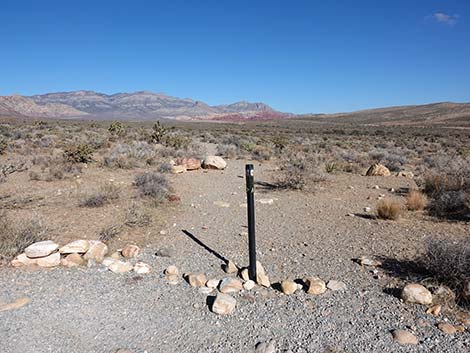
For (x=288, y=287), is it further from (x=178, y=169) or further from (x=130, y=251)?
(x=178, y=169)

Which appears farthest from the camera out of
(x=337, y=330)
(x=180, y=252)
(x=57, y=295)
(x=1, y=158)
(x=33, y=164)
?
(x=1, y=158)

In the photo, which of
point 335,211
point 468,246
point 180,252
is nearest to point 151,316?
point 180,252

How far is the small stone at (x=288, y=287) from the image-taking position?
425 centimetres

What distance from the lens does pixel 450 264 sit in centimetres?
415

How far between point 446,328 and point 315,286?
4.41 feet

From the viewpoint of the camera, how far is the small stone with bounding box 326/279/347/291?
4324mm

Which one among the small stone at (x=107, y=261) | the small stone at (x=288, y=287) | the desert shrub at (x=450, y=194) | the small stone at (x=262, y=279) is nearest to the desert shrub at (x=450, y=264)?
the small stone at (x=288, y=287)

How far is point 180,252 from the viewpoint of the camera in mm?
5645

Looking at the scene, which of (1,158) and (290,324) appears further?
(1,158)

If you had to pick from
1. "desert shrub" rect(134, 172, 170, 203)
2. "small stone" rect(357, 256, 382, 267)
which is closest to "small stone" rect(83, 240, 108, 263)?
"desert shrub" rect(134, 172, 170, 203)

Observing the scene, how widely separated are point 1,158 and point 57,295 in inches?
546

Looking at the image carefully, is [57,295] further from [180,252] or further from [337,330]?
[337,330]

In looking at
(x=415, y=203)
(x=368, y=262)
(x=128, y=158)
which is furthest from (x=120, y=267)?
(x=128, y=158)

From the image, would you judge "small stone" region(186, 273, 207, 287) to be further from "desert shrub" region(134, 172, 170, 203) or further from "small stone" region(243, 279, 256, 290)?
"desert shrub" region(134, 172, 170, 203)
